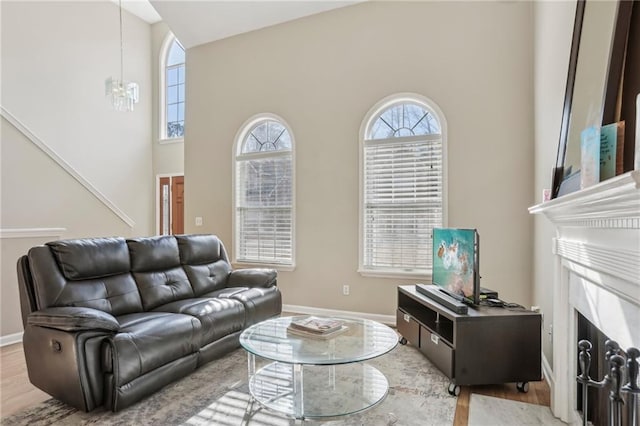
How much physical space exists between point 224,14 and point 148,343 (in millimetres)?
4245

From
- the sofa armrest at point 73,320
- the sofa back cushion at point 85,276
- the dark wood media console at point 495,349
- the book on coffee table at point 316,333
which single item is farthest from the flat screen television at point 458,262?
the sofa back cushion at point 85,276

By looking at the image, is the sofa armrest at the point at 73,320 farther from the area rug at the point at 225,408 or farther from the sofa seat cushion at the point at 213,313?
the sofa seat cushion at the point at 213,313

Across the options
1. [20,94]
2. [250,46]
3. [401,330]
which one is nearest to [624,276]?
[401,330]

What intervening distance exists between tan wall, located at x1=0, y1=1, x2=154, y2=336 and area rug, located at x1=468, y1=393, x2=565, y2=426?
417cm

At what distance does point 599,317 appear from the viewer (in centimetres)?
158

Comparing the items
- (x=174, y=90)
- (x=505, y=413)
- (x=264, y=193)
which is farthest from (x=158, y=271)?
(x=174, y=90)

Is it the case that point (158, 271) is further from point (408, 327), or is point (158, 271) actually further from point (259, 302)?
point (408, 327)

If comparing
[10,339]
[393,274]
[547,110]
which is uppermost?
[547,110]

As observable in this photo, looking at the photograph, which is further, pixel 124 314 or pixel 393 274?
pixel 393 274

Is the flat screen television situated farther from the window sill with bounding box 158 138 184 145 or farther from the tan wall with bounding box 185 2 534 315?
the window sill with bounding box 158 138 184 145

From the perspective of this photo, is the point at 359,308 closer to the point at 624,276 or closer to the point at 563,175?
the point at 563,175

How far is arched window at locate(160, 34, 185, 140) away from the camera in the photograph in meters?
7.12

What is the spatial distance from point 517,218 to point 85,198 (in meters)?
5.03

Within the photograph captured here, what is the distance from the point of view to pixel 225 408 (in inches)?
89.3
